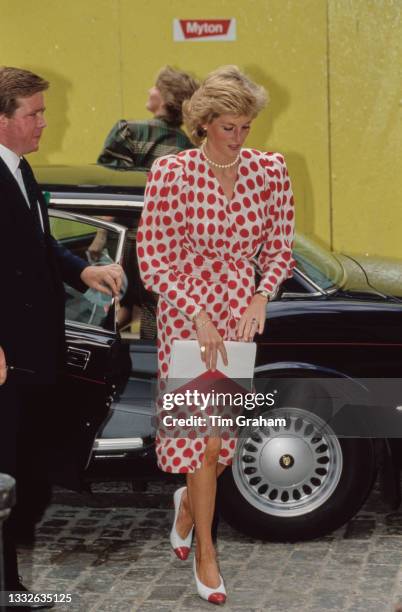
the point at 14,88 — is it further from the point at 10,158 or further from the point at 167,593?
the point at 167,593

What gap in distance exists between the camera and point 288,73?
11242mm

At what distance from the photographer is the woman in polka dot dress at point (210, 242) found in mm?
5004

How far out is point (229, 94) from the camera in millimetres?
4938

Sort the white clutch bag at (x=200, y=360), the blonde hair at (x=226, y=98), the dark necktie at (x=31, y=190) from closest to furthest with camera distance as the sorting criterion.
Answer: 1. the dark necktie at (x=31, y=190)
2. the blonde hair at (x=226, y=98)
3. the white clutch bag at (x=200, y=360)

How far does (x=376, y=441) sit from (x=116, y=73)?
21.0ft

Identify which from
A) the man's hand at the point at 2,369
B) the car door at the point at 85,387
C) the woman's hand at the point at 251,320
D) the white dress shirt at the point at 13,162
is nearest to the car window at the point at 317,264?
the woman's hand at the point at 251,320

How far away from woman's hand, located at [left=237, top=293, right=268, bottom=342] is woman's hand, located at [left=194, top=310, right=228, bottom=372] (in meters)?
0.11

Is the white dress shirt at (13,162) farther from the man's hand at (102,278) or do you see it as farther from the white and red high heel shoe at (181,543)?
the white and red high heel shoe at (181,543)

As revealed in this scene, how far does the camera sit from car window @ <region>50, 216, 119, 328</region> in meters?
5.63

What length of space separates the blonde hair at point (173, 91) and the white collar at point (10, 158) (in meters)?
3.33

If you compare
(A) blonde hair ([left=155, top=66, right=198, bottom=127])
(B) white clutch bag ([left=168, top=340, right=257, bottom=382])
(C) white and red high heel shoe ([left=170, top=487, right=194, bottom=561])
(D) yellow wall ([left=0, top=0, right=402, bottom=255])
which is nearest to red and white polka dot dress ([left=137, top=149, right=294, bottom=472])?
(B) white clutch bag ([left=168, top=340, right=257, bottom=382])

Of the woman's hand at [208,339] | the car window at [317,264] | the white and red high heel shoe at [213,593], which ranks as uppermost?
the car window at [317,264]

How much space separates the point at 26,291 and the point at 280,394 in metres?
1.46

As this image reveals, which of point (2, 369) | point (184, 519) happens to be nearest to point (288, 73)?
point (184, 519)
